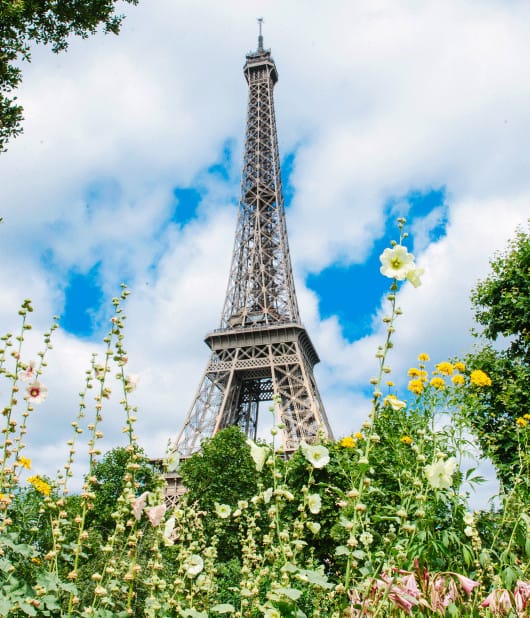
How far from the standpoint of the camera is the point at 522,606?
2.84 meters

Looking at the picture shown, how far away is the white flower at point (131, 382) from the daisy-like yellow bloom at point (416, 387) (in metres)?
3.08

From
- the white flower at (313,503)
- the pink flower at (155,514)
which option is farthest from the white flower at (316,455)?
the pink flower at (155,514)

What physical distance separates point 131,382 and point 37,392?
0.76 metres

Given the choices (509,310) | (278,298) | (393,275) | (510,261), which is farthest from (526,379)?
(278,298)

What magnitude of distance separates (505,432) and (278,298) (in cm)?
2240

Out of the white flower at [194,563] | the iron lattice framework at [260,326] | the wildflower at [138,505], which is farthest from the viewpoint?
the iron lattice framework at [260,326]

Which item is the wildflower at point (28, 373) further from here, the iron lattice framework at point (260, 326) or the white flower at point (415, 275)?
the iron lattice framework at point (260, 326)

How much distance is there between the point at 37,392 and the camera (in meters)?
2.92

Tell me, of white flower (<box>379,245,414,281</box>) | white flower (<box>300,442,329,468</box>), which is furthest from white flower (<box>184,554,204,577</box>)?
Answer: white flower (<box>379,245,414,281</box>)

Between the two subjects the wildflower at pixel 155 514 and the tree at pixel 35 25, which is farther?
the tree at pixel 35 25

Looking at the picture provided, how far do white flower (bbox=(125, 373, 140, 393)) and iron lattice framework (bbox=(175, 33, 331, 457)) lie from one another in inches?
884

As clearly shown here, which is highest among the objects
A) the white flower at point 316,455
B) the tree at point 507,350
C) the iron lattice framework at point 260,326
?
the iron lattice framework at point 260,326

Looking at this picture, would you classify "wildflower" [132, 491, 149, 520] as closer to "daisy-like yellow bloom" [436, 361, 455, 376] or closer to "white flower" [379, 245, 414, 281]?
"white flower" [379, 245, 414, 281]

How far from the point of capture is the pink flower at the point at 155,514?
2.24 meters
